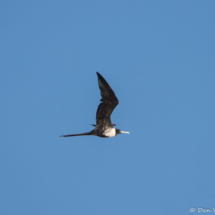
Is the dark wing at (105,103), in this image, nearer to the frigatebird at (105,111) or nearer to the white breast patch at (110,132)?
the frigatebird at (105,111)

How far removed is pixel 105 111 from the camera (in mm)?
16656

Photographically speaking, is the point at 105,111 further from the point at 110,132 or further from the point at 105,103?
the point at 110,132

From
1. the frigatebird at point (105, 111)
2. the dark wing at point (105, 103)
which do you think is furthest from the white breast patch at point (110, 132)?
the dark wing at point (105, 103)

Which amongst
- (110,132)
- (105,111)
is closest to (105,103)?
(105,111)

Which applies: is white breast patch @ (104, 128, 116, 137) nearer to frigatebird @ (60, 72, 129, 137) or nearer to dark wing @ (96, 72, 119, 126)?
frigatebird @ (60, 72, 129, 137)

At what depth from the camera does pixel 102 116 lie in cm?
1680

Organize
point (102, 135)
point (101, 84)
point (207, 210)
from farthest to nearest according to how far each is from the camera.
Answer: point (207, 210) < point (102, 135) < point (101, 84)

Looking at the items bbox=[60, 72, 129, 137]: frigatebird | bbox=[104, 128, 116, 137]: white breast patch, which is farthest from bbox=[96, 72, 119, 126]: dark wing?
bbox=[104, 128, 116, 137]: white breast patch

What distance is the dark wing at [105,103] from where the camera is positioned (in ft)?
52.5

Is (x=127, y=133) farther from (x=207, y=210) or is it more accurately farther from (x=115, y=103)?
(x=207, y=210)

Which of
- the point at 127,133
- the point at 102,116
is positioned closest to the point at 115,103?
the point at 102,116

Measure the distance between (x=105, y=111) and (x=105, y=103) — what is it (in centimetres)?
39

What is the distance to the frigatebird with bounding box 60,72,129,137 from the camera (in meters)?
16.1

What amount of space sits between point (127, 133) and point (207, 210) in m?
4.65
